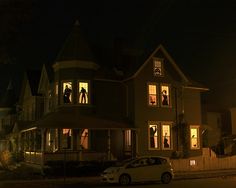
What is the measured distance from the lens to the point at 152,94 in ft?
111

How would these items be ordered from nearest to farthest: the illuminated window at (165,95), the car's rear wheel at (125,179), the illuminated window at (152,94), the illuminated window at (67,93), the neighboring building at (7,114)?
the car's rear wheel at (125,179), the illuminated window at (67,93), the illuminated window at (152,94), the illuminated window at (165,95), the neighboring building at (7,114)

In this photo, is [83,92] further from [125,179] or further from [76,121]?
[125,179]

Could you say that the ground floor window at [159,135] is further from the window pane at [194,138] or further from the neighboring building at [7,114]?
the neighboring building at [7,114]

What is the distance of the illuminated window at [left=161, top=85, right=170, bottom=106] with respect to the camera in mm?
34094

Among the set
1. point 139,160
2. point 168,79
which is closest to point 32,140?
point 168,79

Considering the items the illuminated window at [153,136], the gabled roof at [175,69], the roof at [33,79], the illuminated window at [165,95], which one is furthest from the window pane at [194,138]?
the roof at [33,79]

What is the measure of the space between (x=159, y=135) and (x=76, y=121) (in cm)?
722

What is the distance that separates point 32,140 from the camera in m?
37.3

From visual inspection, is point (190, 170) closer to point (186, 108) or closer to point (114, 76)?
point (186, 108)

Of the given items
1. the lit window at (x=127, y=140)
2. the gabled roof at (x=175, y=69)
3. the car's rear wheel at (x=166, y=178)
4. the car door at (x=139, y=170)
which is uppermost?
the gabled roof at (x=175, y=69)

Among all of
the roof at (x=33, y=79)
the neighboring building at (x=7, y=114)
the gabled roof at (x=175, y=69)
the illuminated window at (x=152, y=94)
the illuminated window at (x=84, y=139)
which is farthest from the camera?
the neighboring building at (x=7, y=114)

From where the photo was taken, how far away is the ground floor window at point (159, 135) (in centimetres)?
3322

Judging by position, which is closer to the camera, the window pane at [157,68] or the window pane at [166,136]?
the window pane at [166,136]

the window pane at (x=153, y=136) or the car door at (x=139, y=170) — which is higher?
the window pane at (x=153, y=136)
